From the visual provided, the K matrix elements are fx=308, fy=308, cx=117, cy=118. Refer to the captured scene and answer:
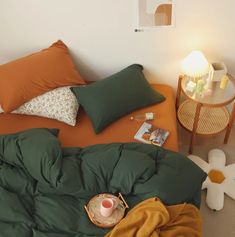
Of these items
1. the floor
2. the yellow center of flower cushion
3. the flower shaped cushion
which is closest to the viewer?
the floor

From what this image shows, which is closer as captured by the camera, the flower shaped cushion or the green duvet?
the green duvet

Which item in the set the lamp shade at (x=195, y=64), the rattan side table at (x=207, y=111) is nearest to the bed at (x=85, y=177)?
the rattan side table at (x=207, y=111)

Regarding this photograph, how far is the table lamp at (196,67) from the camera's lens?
2041mm

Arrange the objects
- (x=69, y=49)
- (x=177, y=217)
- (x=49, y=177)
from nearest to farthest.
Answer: (x=177, y=217) → (x=49, y=177) → (x=69, y=49)

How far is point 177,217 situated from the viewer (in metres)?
1.47

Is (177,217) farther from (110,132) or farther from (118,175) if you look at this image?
(110,132)

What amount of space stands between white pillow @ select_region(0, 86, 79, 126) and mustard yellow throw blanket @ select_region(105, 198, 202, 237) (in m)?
0.80

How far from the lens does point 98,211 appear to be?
1.55 metres

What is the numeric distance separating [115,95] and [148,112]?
10.4 inches

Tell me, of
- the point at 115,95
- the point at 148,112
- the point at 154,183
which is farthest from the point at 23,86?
the point at 154,183

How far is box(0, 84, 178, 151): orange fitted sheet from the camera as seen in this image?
76.2 inches

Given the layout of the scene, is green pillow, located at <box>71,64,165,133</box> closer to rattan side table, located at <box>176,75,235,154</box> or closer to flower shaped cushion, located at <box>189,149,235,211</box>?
rattan side table, located at <box>176,75,235,154</box>

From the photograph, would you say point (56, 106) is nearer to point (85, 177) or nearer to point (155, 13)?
point (85, 177)

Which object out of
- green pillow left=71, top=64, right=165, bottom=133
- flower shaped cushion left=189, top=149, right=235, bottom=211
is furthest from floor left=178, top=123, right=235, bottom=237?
green pillow left=71, top=64, right=165, bottom=133
